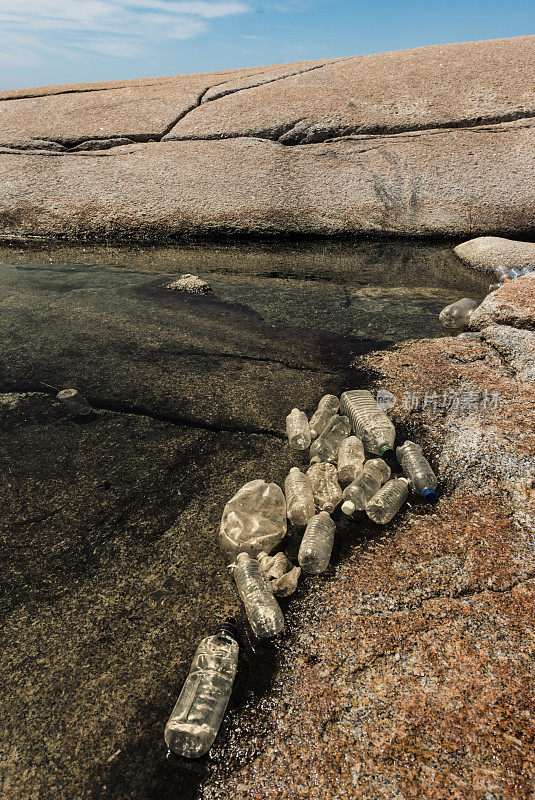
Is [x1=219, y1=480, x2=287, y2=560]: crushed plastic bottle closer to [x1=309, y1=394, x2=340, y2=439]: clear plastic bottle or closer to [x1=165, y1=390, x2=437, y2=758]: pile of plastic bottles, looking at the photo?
[x1=165, y1=390, x2=437, y2=758]: pile of plastic bottles

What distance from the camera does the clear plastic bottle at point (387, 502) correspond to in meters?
1.72

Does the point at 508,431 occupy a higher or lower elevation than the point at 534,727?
higher

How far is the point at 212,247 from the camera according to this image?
17.9 ft

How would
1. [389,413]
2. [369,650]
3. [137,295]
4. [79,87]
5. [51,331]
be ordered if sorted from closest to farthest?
[369,650]
[389,413]
[51,331]
[137,295]
[79,87]

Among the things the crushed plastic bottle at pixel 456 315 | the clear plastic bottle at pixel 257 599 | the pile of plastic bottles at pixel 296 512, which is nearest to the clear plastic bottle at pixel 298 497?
the pile of plastic bottles at pixel 296 512

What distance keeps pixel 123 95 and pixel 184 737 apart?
8.22 metres

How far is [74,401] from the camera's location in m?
2.49

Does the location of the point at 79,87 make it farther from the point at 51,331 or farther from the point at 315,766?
the point at 315,766

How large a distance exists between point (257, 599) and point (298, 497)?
437mm

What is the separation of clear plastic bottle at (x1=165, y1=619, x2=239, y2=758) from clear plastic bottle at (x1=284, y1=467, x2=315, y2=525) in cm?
46

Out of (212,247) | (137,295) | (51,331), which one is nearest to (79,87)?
(212,247)

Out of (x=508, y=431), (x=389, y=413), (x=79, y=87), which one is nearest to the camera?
(x=508, y=431)

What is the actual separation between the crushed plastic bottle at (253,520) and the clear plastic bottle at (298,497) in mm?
35

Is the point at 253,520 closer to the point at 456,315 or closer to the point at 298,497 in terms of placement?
the point at 298,497
